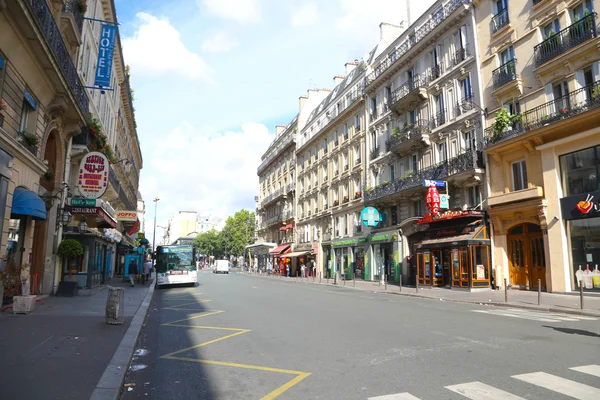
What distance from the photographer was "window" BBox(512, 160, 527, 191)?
2131 centimetres

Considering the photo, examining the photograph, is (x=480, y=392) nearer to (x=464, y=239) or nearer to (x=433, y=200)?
(x=464, y=239)

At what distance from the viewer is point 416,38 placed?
98.3ft

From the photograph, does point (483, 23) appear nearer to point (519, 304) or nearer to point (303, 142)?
point (519, 304)

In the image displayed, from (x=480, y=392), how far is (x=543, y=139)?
18.2 metres

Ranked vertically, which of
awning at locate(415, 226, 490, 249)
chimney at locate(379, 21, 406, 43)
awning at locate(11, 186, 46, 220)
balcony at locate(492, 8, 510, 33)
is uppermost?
chimney at locate(379, 21, 406, 43)

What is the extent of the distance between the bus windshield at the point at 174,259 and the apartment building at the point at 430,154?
14147mm

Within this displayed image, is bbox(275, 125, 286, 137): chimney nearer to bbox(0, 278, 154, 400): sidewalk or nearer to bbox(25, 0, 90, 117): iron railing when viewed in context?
bbox(25, 0, 90, 117): iron railing

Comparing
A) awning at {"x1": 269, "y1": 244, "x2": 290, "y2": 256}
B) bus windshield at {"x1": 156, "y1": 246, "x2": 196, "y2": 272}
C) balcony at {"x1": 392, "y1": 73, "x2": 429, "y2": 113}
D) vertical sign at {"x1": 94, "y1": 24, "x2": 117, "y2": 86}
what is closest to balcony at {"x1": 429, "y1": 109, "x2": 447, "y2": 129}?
balcony at {"x1": 392, "y1": 73, "x2": 429, "y2": 113}

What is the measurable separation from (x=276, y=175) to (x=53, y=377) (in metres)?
58.2

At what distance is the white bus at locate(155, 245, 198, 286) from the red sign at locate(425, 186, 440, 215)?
14.9 meters

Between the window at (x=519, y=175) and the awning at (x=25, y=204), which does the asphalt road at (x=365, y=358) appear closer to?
the awning at (x=25, y=204)

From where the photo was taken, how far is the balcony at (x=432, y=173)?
23156 mm

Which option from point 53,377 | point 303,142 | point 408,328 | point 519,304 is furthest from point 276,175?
Result: point 53,377

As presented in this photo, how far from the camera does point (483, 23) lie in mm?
24094
